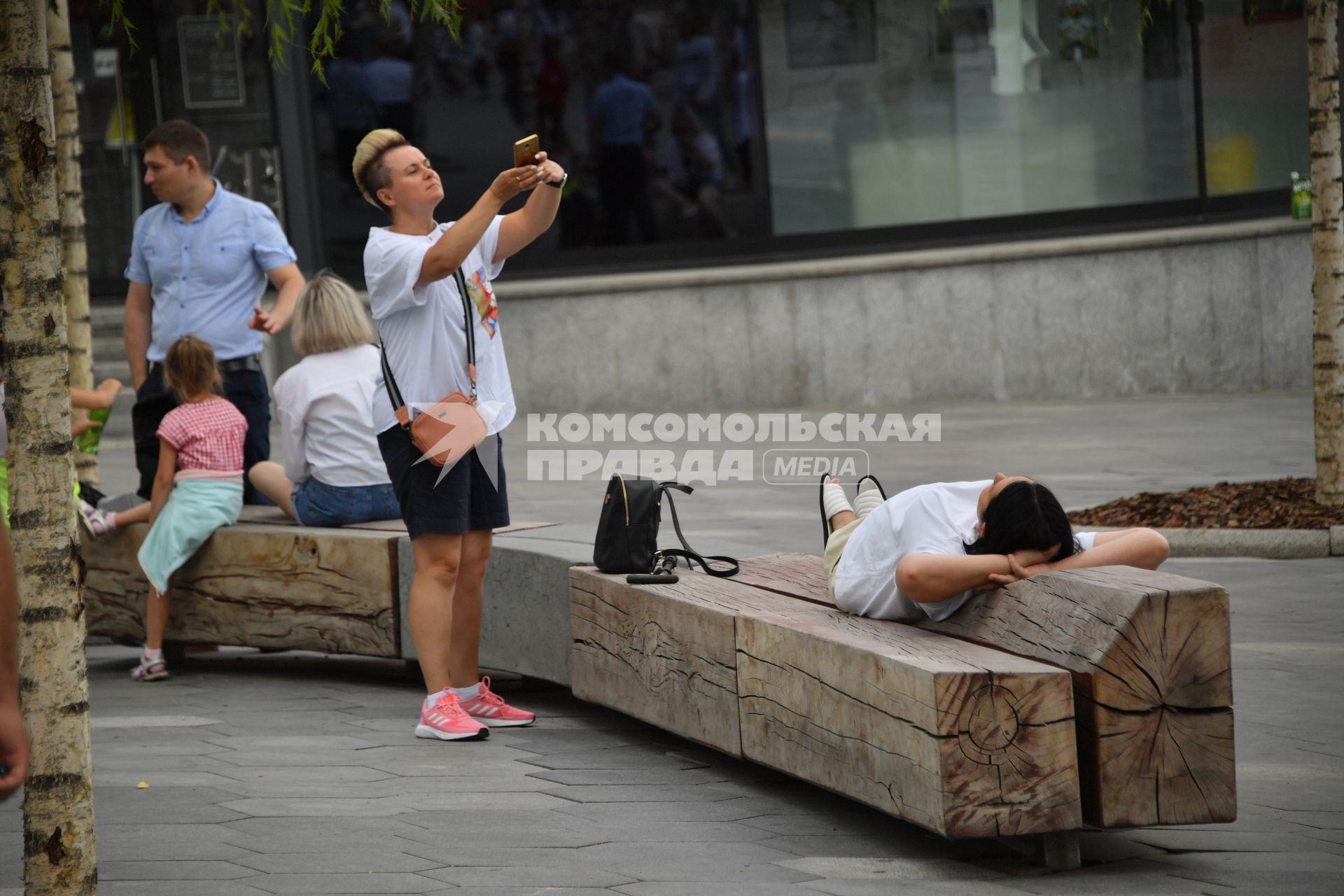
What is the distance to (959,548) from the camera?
4043mm

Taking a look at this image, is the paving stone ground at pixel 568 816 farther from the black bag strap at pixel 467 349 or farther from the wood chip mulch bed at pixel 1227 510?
the wood chip mulch bed at pixel 1227 510

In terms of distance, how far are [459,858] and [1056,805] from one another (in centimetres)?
133

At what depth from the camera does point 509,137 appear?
13938mm

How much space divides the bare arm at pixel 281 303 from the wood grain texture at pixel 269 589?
0.77m

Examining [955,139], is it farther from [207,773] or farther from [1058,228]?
[207,773]

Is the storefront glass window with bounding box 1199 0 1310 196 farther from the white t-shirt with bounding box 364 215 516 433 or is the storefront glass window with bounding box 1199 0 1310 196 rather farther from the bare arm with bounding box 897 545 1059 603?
the bare arm with bounding box 897 545 1059 603

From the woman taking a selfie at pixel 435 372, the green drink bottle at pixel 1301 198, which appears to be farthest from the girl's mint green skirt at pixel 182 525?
the green drink bottle at pixel 1301 198

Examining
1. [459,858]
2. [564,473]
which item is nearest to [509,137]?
[564,473]

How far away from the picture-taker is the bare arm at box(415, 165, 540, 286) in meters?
4.58

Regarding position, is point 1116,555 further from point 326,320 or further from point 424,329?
point 326,320

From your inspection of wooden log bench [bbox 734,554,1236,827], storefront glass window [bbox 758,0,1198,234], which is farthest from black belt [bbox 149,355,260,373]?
storefront glass window [bbox 758,0,1198,234]

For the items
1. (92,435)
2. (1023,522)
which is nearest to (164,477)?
(92,435)

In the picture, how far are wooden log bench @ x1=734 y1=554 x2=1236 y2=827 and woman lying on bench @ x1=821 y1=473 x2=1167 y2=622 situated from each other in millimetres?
336

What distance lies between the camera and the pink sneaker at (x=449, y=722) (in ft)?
16.3
